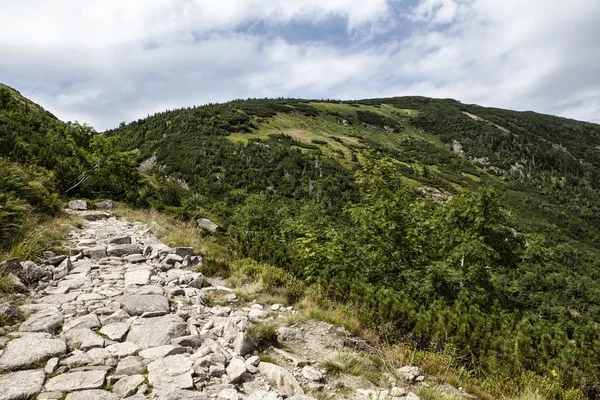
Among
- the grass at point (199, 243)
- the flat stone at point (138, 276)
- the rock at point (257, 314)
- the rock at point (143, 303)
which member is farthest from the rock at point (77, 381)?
the grass at point (199, 243)

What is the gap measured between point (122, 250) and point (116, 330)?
518 centimetres

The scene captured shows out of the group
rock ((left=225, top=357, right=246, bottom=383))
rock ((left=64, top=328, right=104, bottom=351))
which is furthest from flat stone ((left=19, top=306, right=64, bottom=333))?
rock ((left=225, top=357, right=246, bottom=383))

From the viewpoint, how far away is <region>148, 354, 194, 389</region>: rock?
3617 millimetres

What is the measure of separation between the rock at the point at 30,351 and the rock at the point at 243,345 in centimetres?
206

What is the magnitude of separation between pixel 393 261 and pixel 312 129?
124 meters

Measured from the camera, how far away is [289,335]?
551cm

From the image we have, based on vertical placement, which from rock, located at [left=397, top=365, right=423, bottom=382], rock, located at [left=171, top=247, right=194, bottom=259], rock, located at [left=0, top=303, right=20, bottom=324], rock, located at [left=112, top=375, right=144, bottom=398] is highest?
rock, located at [left=171, top=247, right=194, bottom=259]

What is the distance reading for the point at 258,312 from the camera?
6.30 metres

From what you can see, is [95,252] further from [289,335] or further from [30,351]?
[289,335]

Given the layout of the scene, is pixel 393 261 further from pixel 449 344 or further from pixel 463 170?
pixel 463 170

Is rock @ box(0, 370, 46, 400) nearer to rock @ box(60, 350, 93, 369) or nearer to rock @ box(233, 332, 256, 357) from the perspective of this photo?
rock @ box(60, 350, 93, 369)

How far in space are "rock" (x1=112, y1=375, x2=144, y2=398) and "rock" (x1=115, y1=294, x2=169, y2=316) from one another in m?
2.06

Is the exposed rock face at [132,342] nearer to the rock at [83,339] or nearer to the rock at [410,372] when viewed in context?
the rock at [83,339]

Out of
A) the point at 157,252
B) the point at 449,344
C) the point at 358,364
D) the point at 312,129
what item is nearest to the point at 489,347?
the point at 449,344
